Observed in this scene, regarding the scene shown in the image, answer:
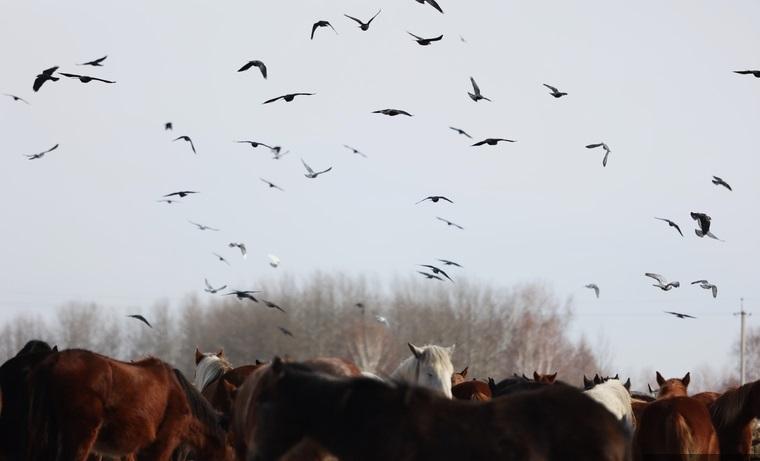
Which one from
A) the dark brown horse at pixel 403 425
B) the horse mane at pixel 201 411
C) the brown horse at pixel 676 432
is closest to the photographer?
the dark brown horse at pixel 403 425

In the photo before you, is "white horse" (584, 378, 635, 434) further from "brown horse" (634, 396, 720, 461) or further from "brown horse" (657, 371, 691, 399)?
"brown horse" (657, 371, 691, 399)

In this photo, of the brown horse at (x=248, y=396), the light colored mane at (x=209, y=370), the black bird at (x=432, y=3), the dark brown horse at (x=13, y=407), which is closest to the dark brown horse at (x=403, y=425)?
the brown horse at (x=248, y=396)

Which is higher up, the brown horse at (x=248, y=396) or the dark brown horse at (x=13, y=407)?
the brown horse at (x=248, y=396)

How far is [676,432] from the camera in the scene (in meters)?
12.4

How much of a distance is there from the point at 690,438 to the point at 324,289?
62152 millimetres

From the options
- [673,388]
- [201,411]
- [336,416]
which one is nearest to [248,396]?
[201,411]

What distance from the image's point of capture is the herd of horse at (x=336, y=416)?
Answer: 7.08 m

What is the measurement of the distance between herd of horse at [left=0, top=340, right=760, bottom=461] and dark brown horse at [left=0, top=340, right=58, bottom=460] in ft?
0.04

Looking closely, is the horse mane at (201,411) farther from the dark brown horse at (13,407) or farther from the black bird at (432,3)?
the black bird at (432,3)

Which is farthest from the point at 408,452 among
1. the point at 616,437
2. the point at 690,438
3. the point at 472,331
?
the point at 472,331

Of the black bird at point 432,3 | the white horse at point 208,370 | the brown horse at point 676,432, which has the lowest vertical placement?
the white horse at point 208,370

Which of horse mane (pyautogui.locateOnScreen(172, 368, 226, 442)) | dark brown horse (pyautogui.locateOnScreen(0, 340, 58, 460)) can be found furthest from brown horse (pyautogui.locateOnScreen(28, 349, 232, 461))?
dark brown horse (pyautogui.locateOnScreen(0, 340, 58, 460))

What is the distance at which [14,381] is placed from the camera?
43.4 ft

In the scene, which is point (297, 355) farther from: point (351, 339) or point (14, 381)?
point (14, 381)
